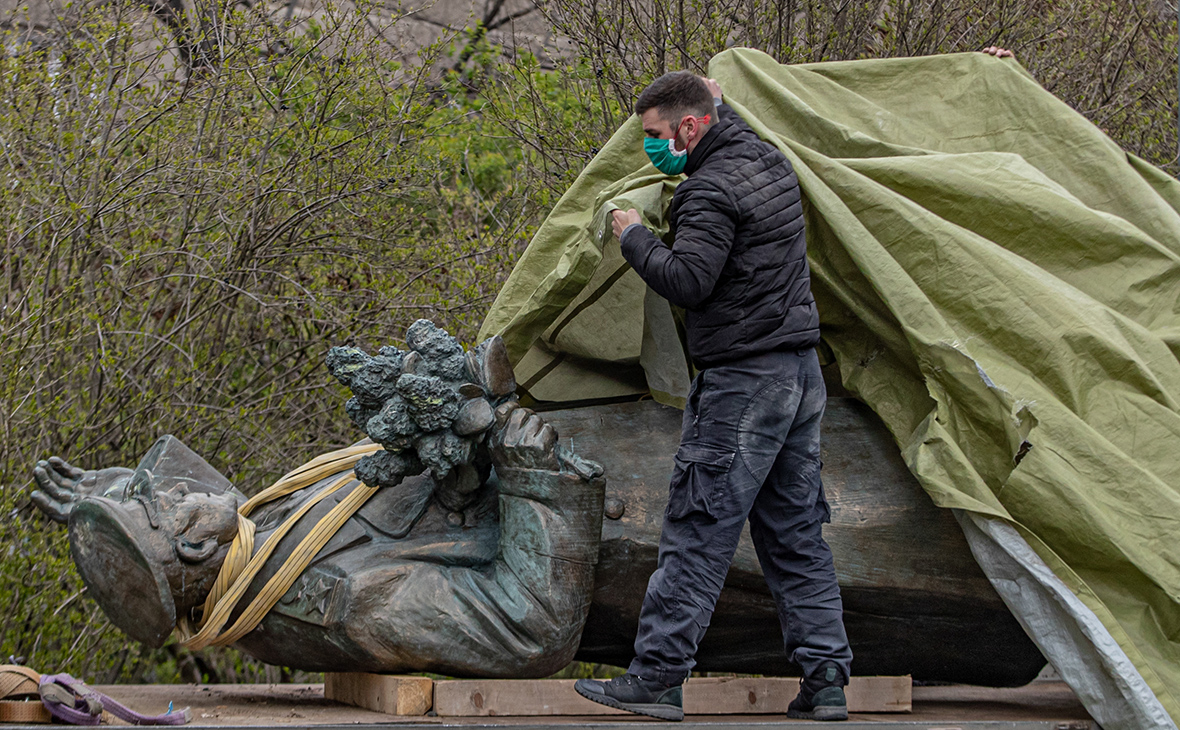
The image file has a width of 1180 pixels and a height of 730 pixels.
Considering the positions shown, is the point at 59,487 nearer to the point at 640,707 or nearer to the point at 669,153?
the point at 640,707

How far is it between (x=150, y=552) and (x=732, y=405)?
1414 millimetres

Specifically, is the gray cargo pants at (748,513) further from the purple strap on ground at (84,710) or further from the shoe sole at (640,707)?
the purple strap on ground at (84,710)

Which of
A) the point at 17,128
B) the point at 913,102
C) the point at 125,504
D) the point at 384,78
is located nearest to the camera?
the point at 125,504

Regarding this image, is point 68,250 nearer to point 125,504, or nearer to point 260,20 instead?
point 260,20

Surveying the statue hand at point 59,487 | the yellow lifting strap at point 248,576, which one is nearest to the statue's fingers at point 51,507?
the statue hand at point 59,487

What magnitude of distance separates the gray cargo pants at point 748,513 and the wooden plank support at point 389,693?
0.53 metres

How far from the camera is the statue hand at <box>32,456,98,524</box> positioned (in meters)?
3.02

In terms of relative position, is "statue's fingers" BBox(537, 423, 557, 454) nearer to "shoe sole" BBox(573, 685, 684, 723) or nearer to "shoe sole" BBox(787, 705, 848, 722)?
"shoe sole" BBox(573, 685, 684, 723)

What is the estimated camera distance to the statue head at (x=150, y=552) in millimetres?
2811

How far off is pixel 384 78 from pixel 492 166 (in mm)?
2517

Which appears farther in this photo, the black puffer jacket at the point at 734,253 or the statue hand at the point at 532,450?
the statue hand at the point at 532,450

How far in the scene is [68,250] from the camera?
4934mm

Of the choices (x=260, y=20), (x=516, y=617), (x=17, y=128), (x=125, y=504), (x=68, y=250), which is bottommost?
(x=516, y=617)

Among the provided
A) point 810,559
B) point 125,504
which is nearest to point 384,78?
point 125,504
